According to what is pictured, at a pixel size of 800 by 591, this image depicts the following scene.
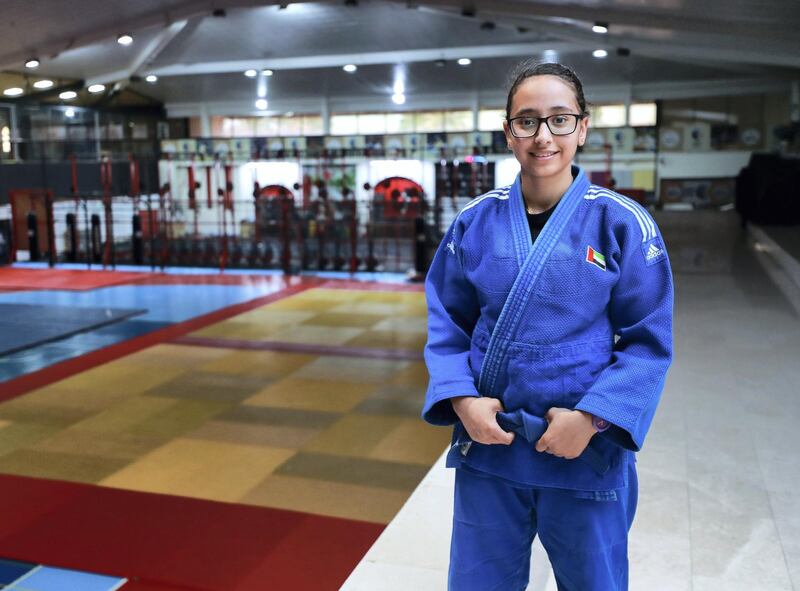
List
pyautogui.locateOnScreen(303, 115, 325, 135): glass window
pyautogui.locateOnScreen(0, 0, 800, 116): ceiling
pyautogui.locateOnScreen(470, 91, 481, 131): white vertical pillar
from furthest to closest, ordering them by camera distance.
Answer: pyautogui.locateOnScreen(303, 115, 325, 135): glass window → pyautogui.locateOnScreen(470, 91, 481, 131): white vertical pillar → pyautogui.locateOnScreen(0, 0, 800, 116): ceiling

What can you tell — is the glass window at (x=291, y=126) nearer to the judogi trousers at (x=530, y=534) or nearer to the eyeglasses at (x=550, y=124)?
the eyeglasses at (x=550, y=124)

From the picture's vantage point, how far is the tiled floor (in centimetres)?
302

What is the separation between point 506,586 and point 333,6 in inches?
509

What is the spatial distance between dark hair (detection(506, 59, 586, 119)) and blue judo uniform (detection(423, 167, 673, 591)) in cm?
22

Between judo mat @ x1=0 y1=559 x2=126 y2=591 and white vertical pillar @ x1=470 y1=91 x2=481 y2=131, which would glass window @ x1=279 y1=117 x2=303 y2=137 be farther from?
judo mat @ x1=0 y1=559 x2=126 y2=591

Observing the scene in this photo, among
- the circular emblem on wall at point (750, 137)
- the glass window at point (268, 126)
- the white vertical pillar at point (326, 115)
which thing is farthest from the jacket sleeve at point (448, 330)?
the glass window at point (268, 126)

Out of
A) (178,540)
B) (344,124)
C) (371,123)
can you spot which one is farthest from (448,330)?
(344,124)

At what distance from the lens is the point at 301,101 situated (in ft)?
75.3

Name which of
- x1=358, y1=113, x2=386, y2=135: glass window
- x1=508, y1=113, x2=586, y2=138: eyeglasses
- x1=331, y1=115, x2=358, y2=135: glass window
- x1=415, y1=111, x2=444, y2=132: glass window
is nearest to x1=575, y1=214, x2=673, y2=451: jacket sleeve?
x1=508, y1=113, x2=586, y2=138: eyeglasses

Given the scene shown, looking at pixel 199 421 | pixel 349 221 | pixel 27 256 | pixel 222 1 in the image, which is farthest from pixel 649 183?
pixel 199 421

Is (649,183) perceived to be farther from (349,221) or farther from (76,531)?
(76,531)

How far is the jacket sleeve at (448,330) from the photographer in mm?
1885

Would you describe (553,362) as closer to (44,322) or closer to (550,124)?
(550,124)

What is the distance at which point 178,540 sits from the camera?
12.4 feet
